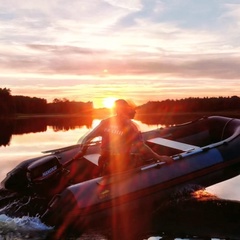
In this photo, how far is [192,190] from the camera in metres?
6.34

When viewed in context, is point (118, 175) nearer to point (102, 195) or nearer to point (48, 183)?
point (102, 195)

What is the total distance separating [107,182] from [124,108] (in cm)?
111

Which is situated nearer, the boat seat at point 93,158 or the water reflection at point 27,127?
the boat seat at point 93,158

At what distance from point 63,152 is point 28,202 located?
1717 millimetres

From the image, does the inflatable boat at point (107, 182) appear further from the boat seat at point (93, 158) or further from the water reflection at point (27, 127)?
the water reflection at point (27, 127)

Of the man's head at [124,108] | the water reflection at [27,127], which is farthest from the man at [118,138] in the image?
the water reflection at [27,127]

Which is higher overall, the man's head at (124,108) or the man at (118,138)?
the man's head at (124,108)

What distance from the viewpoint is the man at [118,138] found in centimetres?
577

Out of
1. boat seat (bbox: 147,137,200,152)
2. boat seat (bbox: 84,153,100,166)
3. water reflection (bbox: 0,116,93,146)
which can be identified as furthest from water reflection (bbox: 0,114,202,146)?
boat seat (bbox: 84,153,100,166)

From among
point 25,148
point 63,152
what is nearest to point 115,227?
point 63,152

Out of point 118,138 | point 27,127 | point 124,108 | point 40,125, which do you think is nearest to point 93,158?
point 118,138

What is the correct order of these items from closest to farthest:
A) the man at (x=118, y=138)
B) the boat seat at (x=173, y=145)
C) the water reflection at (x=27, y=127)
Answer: the man at (x=118, y=138), the boat seat at (x=173, y=145), the water reflection at (x=27, y=127)

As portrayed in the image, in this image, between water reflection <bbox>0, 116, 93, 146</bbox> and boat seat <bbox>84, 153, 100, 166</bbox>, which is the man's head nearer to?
boat seat <bbox>84, 153, 100, 166</bbox>

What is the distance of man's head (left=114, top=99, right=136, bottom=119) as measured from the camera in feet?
18.9
